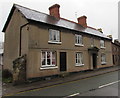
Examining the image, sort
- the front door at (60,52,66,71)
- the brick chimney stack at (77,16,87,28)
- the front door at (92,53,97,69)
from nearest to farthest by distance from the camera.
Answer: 1. the front door at (60,52,66,71)
2. the front door at (92,53,97,69)
3. the brick chimney stack at (77,16,87,28)

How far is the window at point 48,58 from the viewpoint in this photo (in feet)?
37.4

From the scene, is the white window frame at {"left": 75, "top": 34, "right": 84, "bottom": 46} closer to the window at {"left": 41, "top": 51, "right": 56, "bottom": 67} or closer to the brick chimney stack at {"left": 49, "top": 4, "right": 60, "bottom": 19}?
the brick chimney stack at {"left": 49, "top": 4, "right": 60, "bottom": 19}

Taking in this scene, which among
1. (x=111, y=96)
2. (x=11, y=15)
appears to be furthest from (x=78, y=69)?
(x=11, y=15)

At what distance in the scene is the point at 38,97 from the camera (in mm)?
6312

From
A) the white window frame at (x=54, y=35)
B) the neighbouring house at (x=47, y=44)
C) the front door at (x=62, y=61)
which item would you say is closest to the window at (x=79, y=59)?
the neighbouring house at (x=47, y=44)

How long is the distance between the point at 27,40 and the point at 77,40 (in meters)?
7.51

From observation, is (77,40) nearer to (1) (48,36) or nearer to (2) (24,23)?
(1) (48,36)

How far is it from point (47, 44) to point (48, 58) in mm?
1559

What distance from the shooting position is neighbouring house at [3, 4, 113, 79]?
10.7m

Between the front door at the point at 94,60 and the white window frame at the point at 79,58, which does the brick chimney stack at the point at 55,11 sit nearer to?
the white window frame at the point at 79,58

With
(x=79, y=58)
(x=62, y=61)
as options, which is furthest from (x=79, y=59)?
(x=62, y=61)

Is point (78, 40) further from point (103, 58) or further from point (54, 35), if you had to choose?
point (103, 58)

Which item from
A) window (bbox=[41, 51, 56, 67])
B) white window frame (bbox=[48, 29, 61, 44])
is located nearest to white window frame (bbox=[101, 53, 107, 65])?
white window frame (bbox=[48, 29, 61, 44])

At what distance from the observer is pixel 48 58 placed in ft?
38.5
